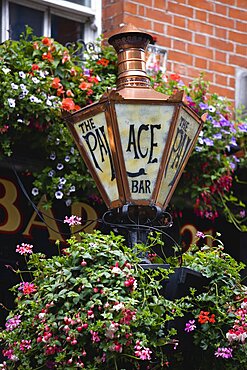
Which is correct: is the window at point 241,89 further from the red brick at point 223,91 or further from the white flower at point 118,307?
the white flower at point 118,307

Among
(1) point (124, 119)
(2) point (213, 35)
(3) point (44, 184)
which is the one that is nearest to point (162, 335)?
(1) point (124, 119)

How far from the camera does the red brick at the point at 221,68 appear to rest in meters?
7.05

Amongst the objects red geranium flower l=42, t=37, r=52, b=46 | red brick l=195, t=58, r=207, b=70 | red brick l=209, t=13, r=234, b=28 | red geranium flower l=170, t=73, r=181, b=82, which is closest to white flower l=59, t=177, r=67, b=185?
red geranium flower l=42, t=37, r=52, b=46

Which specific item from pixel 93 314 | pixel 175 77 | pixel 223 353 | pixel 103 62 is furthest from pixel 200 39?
pixel 93 314

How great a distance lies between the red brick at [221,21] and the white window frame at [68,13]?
3.06 feet

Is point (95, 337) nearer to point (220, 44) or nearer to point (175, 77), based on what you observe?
point (175, 77)

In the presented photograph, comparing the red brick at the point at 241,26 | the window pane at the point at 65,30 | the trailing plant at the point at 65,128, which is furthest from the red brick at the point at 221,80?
the window pane at the point at 65,30

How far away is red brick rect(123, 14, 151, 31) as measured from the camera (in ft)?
21.5

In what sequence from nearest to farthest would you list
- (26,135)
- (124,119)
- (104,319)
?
(104,319) → (124,119) → (26,135)

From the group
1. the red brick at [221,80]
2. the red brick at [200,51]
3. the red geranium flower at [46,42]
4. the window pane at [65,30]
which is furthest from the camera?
the red brick at [221,80]

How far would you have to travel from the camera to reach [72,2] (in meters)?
6.56

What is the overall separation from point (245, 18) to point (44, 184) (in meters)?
2.55

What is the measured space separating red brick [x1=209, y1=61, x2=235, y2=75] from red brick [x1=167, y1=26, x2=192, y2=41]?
260 mm

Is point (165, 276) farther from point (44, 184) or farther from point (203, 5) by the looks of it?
point (203, 5)
